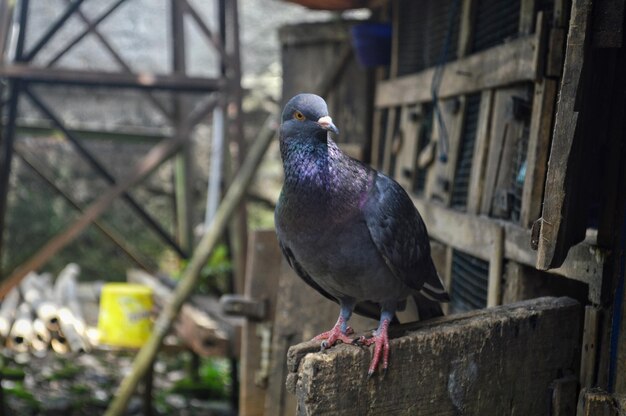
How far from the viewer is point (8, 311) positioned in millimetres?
6254

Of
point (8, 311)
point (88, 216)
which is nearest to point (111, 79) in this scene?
point (88, 216)

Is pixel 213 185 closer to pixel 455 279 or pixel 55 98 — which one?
pixel 455 279

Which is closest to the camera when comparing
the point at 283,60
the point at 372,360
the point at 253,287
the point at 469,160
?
the point at 372,360

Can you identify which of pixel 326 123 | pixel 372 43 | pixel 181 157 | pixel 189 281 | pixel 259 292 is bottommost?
pixel 189 281

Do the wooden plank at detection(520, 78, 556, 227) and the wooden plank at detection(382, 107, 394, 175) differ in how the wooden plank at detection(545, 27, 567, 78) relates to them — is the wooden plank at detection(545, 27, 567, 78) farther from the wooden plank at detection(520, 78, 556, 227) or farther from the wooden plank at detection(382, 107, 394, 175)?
the wooden plank at detection(382, 107, 394, 175)

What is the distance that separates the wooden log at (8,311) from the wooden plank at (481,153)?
313cm

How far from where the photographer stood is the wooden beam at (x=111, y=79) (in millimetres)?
6570

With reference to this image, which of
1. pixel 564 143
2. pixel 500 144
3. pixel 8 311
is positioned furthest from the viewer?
pixel 8 311

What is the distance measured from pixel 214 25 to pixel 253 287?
6.86 metres

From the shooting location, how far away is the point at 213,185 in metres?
7.06

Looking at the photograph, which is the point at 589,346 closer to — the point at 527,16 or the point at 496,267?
the point at 496,267

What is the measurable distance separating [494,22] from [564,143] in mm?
2035

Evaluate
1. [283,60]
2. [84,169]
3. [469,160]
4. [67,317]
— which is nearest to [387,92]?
[283,60]

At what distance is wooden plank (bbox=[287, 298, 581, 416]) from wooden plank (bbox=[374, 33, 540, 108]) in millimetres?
1050
